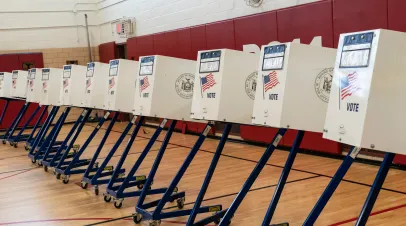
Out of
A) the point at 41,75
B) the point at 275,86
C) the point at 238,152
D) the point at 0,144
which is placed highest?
the point at 275,86

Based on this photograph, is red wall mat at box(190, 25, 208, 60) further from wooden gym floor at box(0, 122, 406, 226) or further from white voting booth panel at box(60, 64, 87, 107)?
white voting booth panel at box(60, 64, 87, 107)

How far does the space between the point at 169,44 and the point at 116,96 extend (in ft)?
19.0

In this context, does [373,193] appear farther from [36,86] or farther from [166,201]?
[36,86]

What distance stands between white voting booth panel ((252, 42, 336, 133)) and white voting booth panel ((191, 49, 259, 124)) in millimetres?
460

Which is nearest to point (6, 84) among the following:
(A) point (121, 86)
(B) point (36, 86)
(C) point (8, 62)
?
(B) point (36, 86)

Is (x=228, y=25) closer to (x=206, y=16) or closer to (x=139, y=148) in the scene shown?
(x=206, y=16)

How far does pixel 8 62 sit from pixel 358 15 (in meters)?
10.4

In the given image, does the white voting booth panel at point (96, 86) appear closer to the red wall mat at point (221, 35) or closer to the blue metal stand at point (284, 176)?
the red wall mat at point (221, 35)

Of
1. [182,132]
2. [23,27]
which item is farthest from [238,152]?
[23,27]

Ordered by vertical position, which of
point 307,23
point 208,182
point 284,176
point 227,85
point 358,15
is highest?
point 358,15

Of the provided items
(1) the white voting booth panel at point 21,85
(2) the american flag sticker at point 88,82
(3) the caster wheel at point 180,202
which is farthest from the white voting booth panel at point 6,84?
(3) the caster wheel at point 180,202

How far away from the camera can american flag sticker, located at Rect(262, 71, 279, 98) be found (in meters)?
3.62

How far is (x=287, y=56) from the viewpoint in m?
3.55

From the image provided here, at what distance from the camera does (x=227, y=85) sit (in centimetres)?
414
